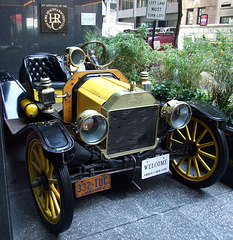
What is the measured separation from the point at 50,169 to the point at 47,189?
22cm

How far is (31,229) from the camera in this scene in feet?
8.57

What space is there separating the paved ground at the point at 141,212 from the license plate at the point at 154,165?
15.0 inches

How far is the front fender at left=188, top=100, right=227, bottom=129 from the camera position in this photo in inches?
116

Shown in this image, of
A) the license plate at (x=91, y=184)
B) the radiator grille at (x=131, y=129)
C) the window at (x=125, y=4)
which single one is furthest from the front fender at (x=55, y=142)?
the window at (x=125, y=4)

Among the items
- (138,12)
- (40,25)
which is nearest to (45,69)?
(40,25)

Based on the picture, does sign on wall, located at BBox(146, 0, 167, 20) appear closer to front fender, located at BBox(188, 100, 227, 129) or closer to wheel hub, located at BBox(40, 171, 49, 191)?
front fender, located at BBox(188, 100, 227, 129)

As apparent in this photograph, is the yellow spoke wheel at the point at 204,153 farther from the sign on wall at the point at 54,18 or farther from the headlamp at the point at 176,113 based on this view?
the sign on wall at the point at 54,18

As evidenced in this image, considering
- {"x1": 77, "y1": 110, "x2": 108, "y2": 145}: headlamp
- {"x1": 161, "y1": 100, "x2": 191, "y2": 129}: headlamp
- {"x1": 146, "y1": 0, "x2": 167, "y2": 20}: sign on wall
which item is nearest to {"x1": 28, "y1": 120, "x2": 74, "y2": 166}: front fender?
{"x1": 77, "y1": 110, "x2": 108, "y2": 145}: headlamp

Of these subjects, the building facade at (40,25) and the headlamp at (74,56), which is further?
the building facade at (40,25)

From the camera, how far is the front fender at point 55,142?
88.7 inches

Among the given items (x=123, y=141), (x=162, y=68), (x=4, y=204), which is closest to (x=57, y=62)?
(x=162, y=68)

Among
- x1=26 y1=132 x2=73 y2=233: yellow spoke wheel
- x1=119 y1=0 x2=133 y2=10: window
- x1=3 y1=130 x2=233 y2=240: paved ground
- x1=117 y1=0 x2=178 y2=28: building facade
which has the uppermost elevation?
x1=119 y1=0 x2=133 y2=10: window

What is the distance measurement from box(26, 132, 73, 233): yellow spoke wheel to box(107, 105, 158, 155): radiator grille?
60cm

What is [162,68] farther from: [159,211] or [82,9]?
[82,9]
